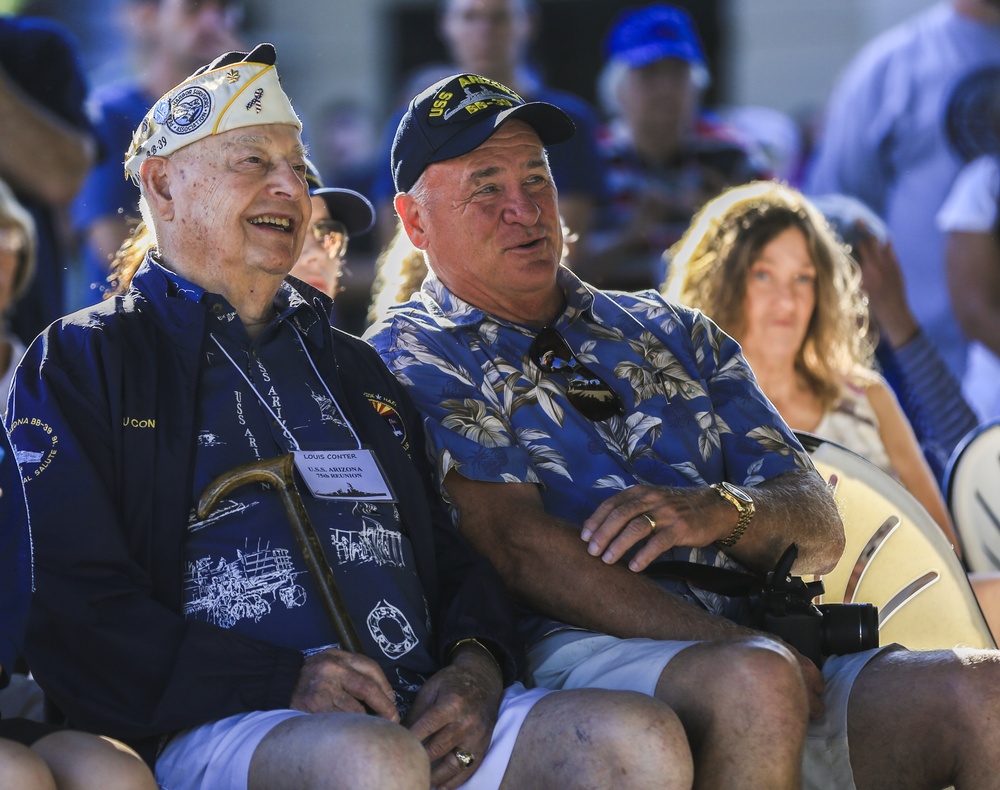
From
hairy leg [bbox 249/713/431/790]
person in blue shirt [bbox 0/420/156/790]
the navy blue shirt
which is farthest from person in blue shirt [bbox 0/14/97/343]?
hairy leg [bbox 249/713/431/790]

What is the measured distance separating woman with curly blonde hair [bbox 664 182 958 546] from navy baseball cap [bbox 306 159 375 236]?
102 centimetres

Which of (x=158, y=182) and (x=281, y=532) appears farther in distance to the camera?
(x=158, y=182)

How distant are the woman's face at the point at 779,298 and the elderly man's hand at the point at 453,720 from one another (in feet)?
6.16

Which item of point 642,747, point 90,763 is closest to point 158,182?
point 90,763

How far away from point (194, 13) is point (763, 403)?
294 cm

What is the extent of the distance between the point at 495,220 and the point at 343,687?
3.94 feet

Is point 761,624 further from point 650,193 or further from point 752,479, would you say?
point 650,193

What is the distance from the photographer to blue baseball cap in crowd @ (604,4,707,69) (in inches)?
236

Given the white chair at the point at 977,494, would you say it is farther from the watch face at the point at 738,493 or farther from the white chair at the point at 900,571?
the watch face at the point at 738,493

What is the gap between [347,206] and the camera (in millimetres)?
3609

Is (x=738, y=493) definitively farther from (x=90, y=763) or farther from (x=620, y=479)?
(x=90, y=763)

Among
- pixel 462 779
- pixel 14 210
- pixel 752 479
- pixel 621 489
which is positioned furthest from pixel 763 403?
pixel 14 210

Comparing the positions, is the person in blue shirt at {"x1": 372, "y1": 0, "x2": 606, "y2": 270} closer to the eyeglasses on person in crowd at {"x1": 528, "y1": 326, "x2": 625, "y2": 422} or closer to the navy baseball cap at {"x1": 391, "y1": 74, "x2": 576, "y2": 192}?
the navy baseball cap at {"x1": 391, "y1": 74, "x2": 576, "y2": 192}

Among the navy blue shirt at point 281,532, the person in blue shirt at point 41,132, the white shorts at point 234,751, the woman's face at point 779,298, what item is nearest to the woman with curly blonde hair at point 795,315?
the woman's face at point 779,298
